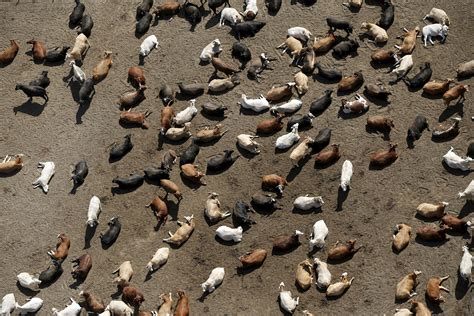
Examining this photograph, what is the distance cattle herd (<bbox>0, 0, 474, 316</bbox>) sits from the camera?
2097cm

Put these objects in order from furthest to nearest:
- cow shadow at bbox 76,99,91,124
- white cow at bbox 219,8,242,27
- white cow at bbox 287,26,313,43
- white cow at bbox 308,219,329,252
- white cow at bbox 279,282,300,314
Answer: white cow at bbox 219,8,242,27 < white cow at bbox 287,26,313,43 < cow shadow at bbox 76,99,91,124 < white cow at bbox 308,219,329,252 < white cow at bbox 279,282,300,314

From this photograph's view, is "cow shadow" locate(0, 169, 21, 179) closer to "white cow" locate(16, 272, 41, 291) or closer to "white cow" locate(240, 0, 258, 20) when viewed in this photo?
"white cow" locate(16, 272, 41, 291)

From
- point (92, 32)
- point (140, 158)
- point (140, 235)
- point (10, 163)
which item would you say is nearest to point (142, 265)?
point (140, 235)

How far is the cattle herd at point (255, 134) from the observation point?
20969mm

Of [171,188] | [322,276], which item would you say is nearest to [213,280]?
[322,276]

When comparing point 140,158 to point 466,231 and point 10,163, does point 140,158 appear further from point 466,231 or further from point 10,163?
point 466,231

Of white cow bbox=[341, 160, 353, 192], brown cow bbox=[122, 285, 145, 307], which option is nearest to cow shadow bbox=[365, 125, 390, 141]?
white cow bbox=[341, 160, 353, 192]

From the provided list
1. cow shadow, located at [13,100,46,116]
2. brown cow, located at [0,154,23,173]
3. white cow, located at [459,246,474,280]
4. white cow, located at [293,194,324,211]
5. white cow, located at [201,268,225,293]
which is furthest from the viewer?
cow shadow, located at [13,100,46,116]

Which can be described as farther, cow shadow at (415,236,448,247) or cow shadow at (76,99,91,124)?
cow shadow at (76,99,91,124)

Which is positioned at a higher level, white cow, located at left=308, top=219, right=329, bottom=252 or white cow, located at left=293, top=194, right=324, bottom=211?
white cow, located at left=293, top=194, right=324, bottom=211

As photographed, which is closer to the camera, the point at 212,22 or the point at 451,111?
the point at 451,111

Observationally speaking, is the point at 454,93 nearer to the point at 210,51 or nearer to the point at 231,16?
the point at 231,16

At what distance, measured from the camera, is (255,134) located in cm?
2345

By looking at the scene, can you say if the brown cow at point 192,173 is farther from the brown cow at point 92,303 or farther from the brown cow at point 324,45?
the brown cow at point 324,45
